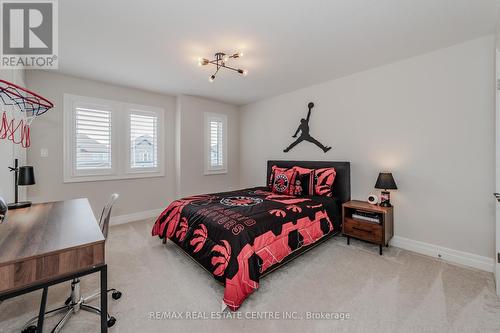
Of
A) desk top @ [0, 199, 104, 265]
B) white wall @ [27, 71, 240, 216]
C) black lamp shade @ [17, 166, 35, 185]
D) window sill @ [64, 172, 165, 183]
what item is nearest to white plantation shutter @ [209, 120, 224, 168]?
white wall @ [27, 71, 240, 216]

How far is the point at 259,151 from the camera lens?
5.03 m

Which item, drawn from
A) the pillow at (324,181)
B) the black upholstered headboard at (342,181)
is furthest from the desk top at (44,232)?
the black upholstered headboard at (342,181)

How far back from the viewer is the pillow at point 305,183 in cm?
346

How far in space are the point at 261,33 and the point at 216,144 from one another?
310 centimetres

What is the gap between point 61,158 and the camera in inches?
134

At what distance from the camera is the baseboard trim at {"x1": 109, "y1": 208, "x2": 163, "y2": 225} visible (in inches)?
154

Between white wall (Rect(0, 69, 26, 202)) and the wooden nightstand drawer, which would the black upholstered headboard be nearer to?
the wooden nightstand drawer

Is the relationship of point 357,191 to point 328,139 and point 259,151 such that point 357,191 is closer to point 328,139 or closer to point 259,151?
point 328,139

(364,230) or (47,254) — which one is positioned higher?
(47,254)

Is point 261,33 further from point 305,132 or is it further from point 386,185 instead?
point 386,185

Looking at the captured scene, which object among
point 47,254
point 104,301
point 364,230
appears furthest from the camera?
point 364,230

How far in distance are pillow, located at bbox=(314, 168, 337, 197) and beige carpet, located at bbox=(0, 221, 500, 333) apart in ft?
3.10

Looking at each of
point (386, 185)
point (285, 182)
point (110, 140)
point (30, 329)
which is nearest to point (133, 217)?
point (110, 140)

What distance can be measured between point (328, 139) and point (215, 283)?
114 inches
